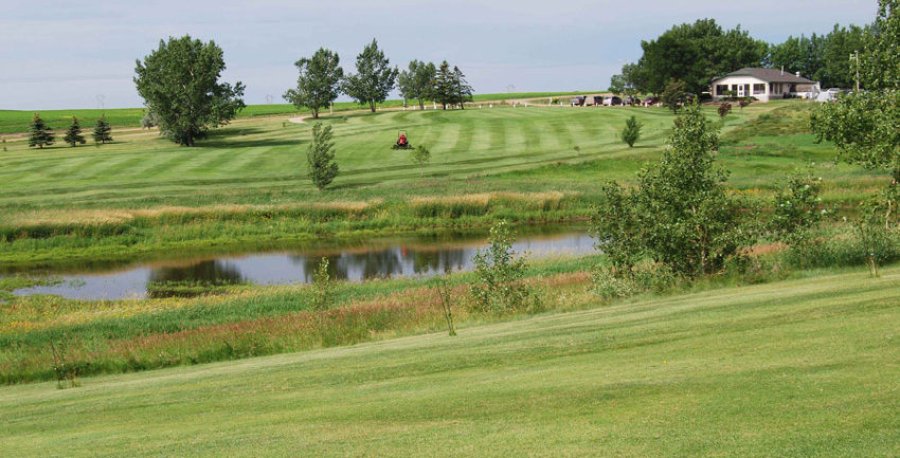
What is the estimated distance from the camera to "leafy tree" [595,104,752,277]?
24094mm

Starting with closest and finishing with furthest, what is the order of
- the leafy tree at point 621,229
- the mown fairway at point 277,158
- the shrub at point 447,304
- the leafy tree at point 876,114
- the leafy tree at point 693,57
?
the shrub at point 447,304 → the leafy tree at point 876,114 → the leafy tree at point 621,229 → the mown fairway at point 277,158 → the leafy tree at point 693,57

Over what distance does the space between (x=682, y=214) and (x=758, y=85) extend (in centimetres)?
12280

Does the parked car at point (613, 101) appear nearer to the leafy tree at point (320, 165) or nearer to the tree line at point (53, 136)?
the tree line at point (53, 136)

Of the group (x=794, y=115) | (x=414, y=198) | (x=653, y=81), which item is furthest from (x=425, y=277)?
(x=653, y=81)

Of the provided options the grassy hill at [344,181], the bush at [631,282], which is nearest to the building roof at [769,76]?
the grassy hill at [344,181]

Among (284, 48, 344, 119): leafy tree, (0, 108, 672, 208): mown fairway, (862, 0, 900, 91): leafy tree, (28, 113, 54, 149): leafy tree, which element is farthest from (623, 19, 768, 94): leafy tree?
(862, 0, 900, 91): leafy tree

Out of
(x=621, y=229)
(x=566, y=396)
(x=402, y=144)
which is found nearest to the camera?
(x=566, y=396)

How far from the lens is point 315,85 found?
443 ft

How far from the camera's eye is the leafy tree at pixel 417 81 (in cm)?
15540

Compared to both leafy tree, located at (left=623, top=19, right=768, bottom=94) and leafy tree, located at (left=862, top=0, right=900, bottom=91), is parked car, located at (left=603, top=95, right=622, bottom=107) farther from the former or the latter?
leafy tree, located at (left=862, top=0, right=900, bottom=91)

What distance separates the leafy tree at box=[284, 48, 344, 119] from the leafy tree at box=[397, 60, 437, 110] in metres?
19.2

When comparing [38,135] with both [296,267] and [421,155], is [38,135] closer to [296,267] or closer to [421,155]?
[421,155]

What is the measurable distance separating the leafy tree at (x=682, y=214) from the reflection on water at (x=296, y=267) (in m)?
13.6

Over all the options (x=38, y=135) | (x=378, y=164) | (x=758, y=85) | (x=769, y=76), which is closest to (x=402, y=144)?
(x=378, y=164)
